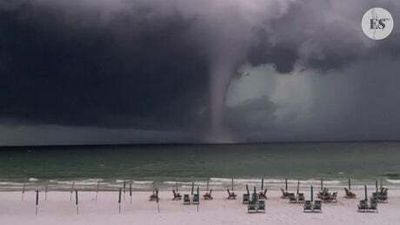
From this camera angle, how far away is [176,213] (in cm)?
3312

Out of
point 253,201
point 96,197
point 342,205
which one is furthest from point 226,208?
point 96,197

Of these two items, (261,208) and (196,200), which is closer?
(261,208)

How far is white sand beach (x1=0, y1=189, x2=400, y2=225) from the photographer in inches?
1195

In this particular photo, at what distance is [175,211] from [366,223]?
10.9 meters

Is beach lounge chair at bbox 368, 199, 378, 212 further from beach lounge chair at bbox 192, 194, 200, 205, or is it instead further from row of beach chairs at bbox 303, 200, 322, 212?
beach lounge chair at bbox 192, 194, 200, 205

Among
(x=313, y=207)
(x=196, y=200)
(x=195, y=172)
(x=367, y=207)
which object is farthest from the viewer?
(x=195, y=172)

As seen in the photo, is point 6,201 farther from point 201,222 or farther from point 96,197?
point 201,222

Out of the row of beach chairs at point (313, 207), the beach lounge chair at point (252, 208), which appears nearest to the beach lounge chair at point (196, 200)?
the beach lounge chair at point (252, 208)

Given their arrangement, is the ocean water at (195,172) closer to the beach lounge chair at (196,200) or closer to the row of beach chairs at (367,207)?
the beach lounge chair at (196,200)

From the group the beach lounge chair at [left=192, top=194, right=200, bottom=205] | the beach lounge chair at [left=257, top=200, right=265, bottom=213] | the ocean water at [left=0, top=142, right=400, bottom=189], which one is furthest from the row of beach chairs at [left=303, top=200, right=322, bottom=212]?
the ocean water at [left=0, top=142, right=400, bottom=189]

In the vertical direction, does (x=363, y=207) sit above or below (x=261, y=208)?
above

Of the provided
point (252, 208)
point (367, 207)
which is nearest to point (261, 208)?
point (252, 208)

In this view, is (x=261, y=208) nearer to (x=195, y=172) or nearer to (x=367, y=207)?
(x=367, y=207)

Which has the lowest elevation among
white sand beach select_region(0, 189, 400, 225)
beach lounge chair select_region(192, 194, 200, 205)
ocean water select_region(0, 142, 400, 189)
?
white sand beach select_region(0, 189, 400, 225)
